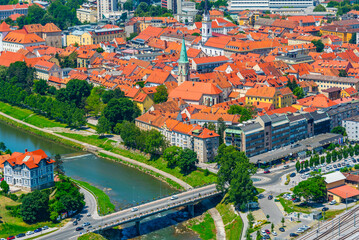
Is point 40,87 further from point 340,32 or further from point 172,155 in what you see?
point 340,32

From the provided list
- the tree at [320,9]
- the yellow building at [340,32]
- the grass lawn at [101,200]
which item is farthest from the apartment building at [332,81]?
the tree at [320,9]

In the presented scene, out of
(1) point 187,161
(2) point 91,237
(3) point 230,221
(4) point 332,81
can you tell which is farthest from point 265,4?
(2) point 91,237

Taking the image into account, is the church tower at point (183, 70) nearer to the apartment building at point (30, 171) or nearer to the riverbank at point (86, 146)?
the riverbank at point (86, 146)

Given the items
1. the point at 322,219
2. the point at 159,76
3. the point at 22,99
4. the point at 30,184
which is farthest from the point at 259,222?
the point at 22,99

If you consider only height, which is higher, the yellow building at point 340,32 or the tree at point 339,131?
the yellow building at point 340,32

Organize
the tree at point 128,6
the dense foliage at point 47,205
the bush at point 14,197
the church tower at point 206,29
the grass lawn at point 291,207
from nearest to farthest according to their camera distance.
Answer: the dense foliage at point 47,205 → the grass lawn at point 291,207 → the bush at point 14,197 → the church tower at point 206,29 → the tree at point 128,6

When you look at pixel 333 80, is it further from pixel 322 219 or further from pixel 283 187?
pixel 322 219

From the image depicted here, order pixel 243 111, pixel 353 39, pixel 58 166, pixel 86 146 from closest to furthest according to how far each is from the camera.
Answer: pixel 58 166
pixel 243 111
pixel 86 146
pixel 353 39
